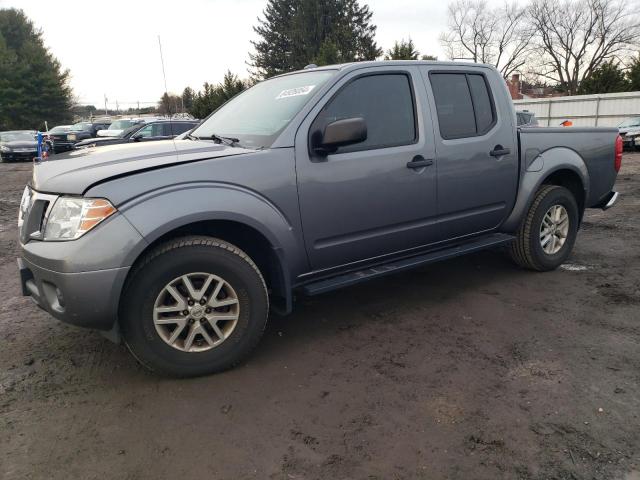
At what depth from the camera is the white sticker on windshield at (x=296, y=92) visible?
346 centimetres

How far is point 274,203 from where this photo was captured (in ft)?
10.2

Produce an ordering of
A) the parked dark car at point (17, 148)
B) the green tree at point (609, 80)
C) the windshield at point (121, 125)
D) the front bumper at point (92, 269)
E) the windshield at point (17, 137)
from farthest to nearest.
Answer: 1. the green tree at point (609, 80)
2. the windshield at point (17, 137)
3. the windshield at point (121, 125)
4. the parked dark car at point (17, 148)
5. the front bumper at point (92, 269)

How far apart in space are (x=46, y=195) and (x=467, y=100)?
3179 mm

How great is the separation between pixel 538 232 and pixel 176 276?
3357 mm

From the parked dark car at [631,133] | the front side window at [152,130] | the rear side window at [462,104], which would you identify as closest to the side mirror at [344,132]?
the rear side window at [462,104]

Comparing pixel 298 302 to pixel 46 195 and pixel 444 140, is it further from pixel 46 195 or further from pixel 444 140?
pixel 46 195

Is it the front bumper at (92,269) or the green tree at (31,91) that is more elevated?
the green tree at (31,91)

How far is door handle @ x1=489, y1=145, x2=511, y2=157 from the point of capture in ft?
13.5

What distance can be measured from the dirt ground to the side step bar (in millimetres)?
422

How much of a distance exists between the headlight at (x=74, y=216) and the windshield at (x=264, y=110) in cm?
105

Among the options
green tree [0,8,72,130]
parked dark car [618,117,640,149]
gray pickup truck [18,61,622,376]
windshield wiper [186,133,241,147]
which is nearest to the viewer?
gray pickup truck [18,61,622,376]

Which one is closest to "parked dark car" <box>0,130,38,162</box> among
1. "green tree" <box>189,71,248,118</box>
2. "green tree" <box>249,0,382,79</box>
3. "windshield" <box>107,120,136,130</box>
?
"windshield" <box>107,120,136,130</box>

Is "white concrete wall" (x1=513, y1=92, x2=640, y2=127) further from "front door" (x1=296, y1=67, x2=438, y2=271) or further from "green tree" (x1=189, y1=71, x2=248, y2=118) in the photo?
"front door" (x1=296, y1=67, x2=438, y2=271)

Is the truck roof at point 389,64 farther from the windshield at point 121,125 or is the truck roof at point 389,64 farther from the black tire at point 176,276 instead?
the windshield at point 121,125
